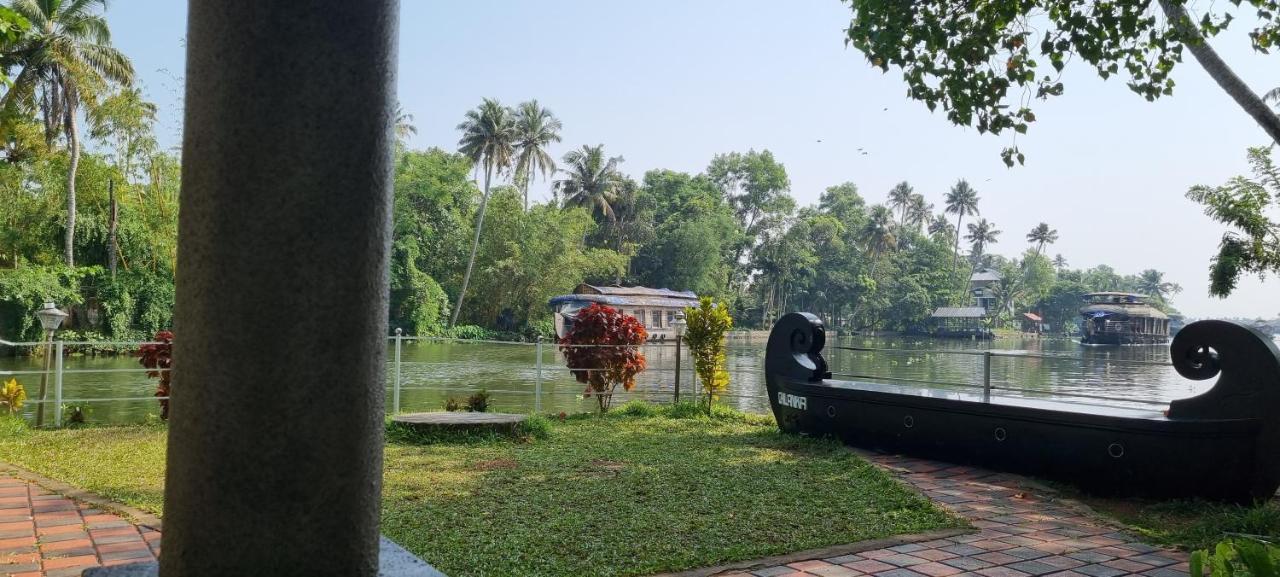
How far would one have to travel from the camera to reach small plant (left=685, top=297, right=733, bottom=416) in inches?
397

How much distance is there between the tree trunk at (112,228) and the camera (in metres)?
26.2

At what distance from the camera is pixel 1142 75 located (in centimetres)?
655

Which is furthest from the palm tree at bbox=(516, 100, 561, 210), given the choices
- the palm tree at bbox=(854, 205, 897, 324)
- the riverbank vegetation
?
the palm tree at bbox=(854, 205, 897, 324)

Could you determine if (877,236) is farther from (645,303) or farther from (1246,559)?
(1246,559)

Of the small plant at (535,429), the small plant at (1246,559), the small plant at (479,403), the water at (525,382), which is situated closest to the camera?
the small plant at (1246,559)

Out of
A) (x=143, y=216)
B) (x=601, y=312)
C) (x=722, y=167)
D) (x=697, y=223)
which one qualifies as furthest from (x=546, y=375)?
(x=722, y=167)

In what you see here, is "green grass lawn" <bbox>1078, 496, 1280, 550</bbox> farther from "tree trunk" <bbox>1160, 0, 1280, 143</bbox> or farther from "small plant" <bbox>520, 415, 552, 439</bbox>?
"small plant" <bbox>520, 415, 552, 439</bbox>

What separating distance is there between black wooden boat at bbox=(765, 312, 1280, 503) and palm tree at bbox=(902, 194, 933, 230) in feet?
250

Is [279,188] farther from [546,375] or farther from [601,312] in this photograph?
[546,375]

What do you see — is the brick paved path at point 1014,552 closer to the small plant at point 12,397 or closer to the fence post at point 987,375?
the fence post at point 987,375

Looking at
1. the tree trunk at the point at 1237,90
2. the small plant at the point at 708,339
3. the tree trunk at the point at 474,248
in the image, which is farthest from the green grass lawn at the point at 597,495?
the tree trunk at the point at 474,248

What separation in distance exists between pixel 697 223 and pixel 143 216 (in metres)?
31.6

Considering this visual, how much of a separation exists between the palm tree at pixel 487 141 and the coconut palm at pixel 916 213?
48.6 meters

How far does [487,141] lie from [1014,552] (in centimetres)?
3900
